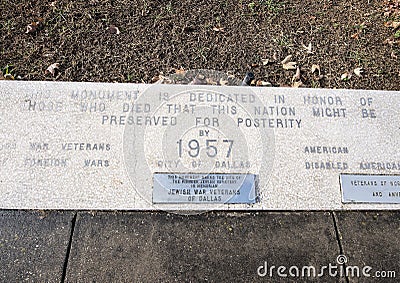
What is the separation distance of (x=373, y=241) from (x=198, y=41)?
2503 millimetres

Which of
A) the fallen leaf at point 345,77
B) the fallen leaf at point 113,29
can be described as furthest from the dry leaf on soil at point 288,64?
the fallen leaf at point 113,29

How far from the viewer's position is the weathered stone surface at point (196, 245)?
2.67 metres

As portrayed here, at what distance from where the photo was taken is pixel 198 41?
13.8ft

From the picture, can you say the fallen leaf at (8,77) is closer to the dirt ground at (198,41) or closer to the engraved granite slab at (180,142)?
the dirt ground at (198,41)

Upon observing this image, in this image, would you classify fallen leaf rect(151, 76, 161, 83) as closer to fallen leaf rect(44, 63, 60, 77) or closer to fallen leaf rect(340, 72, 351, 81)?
fallen leaf rect(44, 63, 60, 77)

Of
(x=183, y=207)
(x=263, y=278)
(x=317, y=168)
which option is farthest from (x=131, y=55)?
(x=263, y=278)

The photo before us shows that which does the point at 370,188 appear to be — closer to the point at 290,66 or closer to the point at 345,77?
the point at 345,77

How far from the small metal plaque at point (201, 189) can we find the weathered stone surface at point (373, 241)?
28.0 inches

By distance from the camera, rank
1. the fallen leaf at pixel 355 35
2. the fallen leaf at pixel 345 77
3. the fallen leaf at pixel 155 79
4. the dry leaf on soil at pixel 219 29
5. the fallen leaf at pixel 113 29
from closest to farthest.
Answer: the fallen leaf at pixel 155 79 → the fallen leaf at pixel 345 77 → the fallen leaf at pixel 113 29 → the dry leaf on soil at pixel 219 29 → the fallen leaf at pixel 355 35

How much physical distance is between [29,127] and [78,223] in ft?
2.68

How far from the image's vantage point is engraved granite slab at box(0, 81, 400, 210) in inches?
114

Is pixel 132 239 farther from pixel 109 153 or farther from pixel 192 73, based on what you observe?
pixel 192 73

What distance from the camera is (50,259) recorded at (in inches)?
106

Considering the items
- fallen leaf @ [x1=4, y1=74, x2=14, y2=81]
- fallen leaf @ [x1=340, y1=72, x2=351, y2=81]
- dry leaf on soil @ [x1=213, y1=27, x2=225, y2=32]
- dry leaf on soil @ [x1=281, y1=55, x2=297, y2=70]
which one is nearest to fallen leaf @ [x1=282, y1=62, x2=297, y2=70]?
dry leaf on soil @ [x1=281, y1=55, x2=297, y2=70]
